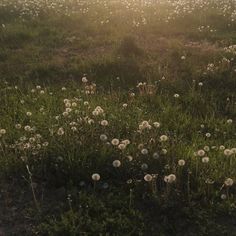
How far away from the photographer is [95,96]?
10250mm

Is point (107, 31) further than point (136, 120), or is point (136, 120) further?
point (107, 31)

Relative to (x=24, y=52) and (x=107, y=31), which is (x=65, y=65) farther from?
(x=107, y=31)

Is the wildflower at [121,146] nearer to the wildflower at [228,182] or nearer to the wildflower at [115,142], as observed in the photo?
the wildflower at [115,142]

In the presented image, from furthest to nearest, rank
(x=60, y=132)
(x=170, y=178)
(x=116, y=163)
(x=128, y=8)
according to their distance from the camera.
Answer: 1. (x=128, y=8)
2. (x=60, y=132)
3. (x=116, y=163)
4. (x=170, y=178)

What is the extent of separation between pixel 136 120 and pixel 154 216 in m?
2.49

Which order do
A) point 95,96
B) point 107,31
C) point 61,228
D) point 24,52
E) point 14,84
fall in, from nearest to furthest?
point 61,228
point 95,96
point 14,84
point 24,52
point 107,31

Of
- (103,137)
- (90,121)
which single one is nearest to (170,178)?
(103,137)

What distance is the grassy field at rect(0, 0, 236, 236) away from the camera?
254 inches

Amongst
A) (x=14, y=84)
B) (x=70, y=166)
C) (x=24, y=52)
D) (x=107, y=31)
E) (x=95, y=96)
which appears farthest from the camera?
(x=107, y=31)

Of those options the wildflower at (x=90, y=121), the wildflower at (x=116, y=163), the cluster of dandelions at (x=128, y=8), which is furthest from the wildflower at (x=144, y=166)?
the cluster of dandelions at (x=128, y=8)

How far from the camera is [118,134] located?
787 cm

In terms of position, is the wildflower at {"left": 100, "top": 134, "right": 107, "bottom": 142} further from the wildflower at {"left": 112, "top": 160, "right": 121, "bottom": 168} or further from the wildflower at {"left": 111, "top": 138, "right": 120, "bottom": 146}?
the wildflower at {"left": 112, "top": 160, "right": 121, "bottom": 168}

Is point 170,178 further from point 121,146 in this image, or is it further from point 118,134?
point 118,134

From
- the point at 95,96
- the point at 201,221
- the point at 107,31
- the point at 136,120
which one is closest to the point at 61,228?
the point at 201,221
